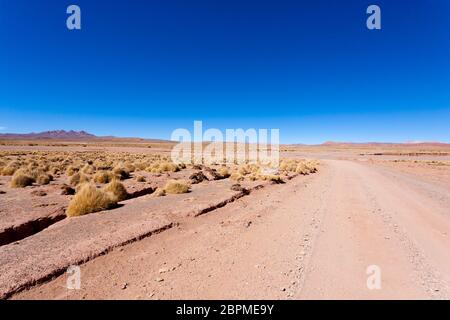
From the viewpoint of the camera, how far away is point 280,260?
18.2 feet

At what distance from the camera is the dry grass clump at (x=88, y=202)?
29.7 feet

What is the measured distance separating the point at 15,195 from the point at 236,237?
10.6 meters

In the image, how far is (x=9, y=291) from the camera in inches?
174

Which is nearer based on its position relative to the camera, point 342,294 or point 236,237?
point 342,294

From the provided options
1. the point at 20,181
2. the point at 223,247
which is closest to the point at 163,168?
the point at 20,181

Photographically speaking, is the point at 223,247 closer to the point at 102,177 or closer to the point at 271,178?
the point at 271,178

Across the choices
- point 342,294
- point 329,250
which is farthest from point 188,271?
point 329,250

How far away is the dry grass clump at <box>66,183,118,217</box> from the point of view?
9062 mm

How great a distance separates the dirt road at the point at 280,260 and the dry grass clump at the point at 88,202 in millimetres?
3293
